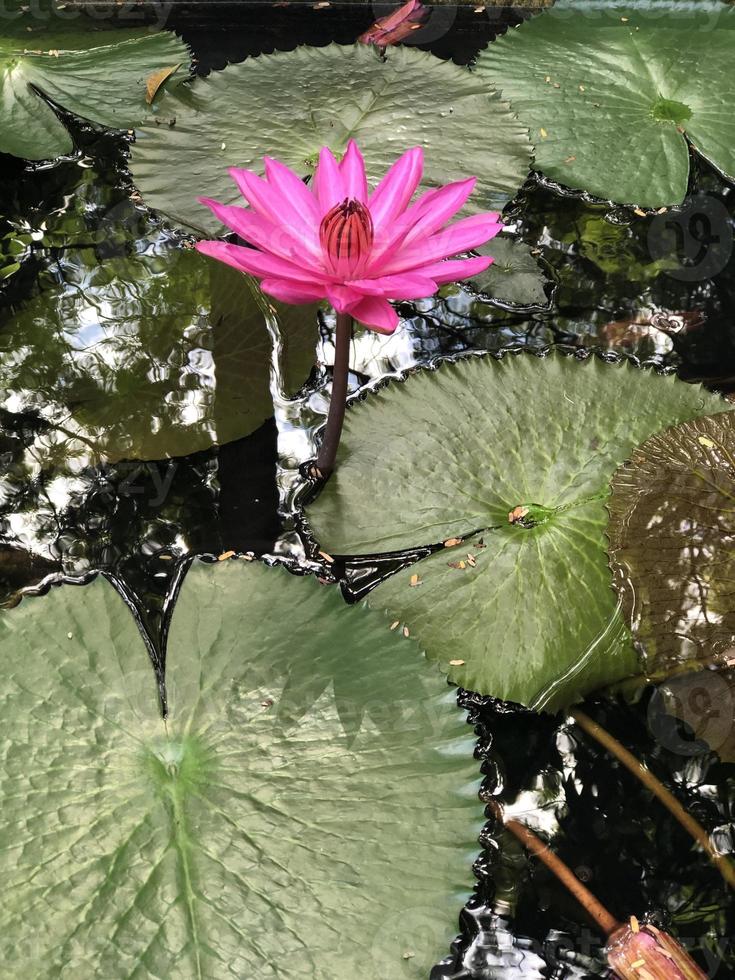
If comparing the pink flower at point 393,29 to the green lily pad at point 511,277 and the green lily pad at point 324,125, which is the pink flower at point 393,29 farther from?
the green lily pad at point 511,277

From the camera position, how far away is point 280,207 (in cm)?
123

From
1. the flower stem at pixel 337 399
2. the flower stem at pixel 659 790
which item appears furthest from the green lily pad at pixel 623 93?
the flower stem at pixel 659 790

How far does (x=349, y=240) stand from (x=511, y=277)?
90 cm

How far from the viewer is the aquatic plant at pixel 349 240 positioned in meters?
1.13

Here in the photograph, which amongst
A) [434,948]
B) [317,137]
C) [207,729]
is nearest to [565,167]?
[317,137]

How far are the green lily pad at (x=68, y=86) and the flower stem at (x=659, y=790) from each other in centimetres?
174

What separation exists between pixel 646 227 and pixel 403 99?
67 cm

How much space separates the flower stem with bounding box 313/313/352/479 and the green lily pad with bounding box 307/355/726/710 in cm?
3

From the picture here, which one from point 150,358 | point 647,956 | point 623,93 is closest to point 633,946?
point 647,956

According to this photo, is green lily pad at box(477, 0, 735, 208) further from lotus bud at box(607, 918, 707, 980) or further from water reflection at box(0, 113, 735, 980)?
lotus bud at box(607, 918, 707, 980)

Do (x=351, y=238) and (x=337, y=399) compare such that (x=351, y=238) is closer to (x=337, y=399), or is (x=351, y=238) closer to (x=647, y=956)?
(x=337, y=399)

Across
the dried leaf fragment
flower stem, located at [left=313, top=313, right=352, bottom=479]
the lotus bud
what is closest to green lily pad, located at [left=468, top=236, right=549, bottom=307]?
flower stem, located at [left=313, top=313, right=352, bottom=479]

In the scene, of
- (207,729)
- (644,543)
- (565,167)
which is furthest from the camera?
(565,167)

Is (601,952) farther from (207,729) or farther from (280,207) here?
(280,207)
